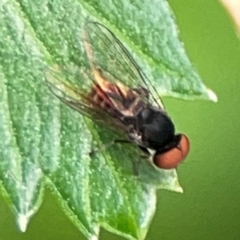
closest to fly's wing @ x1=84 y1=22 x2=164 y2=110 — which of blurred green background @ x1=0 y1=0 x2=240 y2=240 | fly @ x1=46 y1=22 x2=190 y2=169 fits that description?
fly @ x1=46 y1=22 x2=190 y2=169

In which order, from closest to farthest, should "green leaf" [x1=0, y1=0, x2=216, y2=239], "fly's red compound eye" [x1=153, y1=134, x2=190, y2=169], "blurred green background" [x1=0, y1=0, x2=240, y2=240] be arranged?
"green leaf" [x1=0, y1=0, x2=216, y2=239] < "fly's red compound eye" [x1=153, y1=134, x2=190, y2=169] < "blurred green background" [x1=0, y1=0, x2=240, y2=240]

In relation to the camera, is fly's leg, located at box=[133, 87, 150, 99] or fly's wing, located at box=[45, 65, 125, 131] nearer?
fly's wing, located at box=[45, 65, 125, 131]

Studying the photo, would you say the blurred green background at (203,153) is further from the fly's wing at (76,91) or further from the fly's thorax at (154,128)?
the fly's wing at (76,91)

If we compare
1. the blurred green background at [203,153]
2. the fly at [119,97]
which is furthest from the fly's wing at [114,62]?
the blurred green background at [203,153]

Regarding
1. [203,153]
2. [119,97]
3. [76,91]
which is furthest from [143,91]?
[203,153]

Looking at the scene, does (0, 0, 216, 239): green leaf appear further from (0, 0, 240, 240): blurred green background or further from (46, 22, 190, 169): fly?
(0, 0, 240, 240): blurred green background

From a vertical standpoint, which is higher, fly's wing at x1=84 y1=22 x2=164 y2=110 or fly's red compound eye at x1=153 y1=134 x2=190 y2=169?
fly's wing at x1=84 y1=22 x2=164 y2=110

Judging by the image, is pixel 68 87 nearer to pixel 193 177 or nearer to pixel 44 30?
pixel 44 30

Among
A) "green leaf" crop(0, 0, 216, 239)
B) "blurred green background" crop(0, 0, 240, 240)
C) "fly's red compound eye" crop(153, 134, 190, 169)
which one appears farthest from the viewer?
"blurred green background" crop(0, 0, 240, 240)
